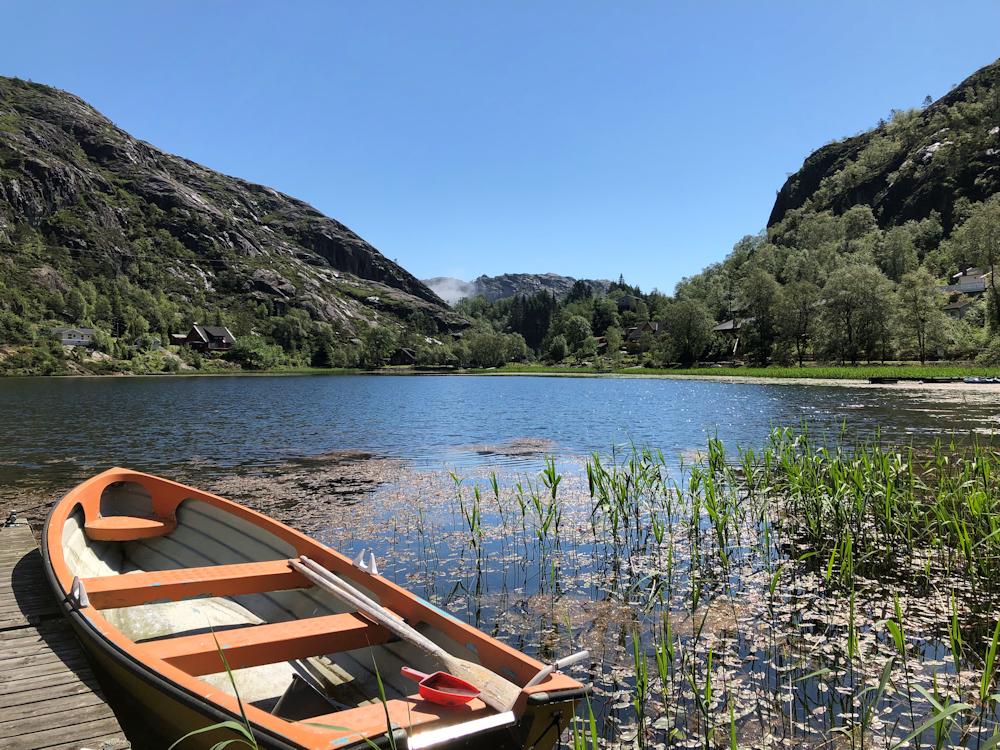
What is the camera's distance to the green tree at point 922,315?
64312 millimetres

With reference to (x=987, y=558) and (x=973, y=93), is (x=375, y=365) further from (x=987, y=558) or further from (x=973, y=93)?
(x=973, y=93)

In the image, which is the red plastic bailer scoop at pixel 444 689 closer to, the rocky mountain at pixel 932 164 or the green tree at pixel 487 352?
the rocky mountain at pixel 932 164

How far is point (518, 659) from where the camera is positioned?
403 centimetres

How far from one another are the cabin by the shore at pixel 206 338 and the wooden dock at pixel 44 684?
154664 millimetres

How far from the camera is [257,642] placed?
430 cm

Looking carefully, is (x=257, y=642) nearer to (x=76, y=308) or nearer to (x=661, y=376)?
(x=661, y=376)

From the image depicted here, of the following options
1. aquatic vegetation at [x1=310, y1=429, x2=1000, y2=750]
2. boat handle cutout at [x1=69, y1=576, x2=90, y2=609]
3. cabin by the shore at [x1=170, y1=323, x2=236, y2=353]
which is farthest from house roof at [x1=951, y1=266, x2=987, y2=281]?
cabin by the shore at [x1=170, y1=323, x2=236, y2=353]

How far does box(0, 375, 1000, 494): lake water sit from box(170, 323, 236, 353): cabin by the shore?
104 meters

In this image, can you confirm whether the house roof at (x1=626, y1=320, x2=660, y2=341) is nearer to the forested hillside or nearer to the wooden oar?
the forested hillside

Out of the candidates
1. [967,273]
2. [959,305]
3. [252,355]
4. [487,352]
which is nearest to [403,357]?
[487,352]

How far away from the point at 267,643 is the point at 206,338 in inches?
6490

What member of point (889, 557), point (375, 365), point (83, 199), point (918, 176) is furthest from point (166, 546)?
point (83, 199)

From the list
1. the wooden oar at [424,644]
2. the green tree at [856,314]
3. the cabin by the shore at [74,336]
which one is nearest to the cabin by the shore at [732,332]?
the green tree at [856,314]

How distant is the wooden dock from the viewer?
372 centimetres
